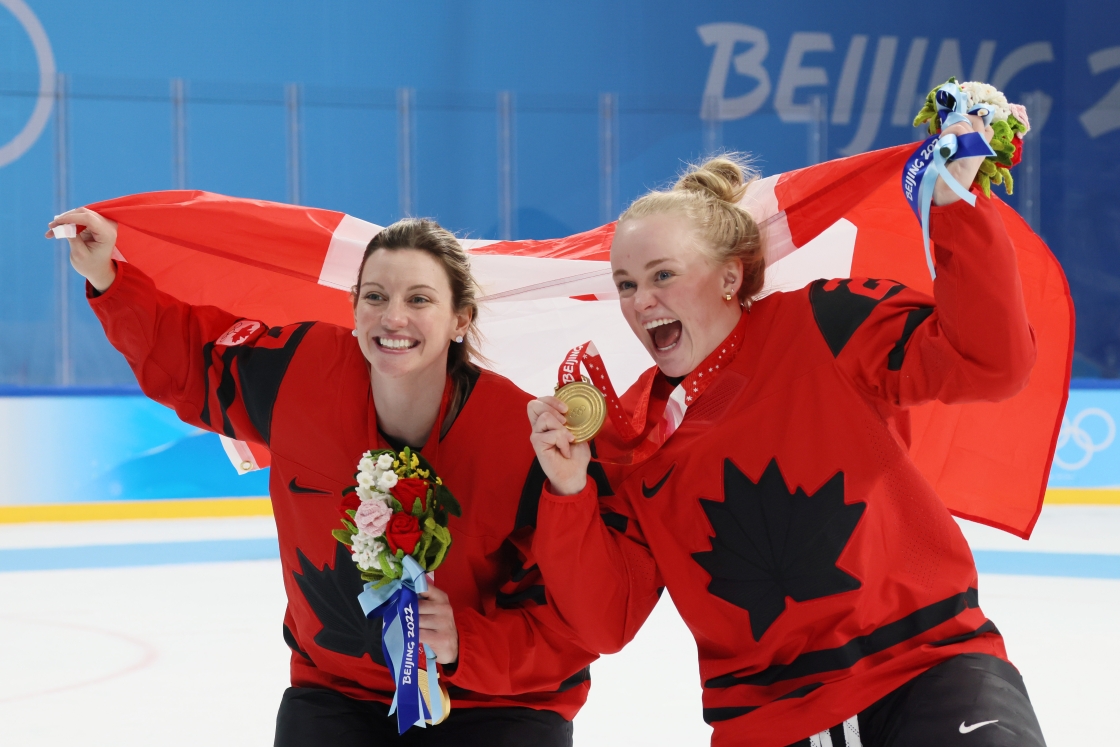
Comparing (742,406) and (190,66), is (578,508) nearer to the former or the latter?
(742,406)

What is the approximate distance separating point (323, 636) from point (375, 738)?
0.20 m

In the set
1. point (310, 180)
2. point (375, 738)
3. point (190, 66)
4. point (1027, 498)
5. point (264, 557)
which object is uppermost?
point (190, 66)

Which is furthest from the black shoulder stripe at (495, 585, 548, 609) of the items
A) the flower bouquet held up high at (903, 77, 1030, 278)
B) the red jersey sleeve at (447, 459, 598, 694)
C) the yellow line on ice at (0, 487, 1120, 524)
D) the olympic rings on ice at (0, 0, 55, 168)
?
the olympic rings on ice at (0, 0, 55, 168)

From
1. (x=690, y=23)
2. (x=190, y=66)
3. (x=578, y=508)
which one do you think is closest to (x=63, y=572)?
(x=578, y=508)

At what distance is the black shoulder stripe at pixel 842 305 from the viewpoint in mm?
1779

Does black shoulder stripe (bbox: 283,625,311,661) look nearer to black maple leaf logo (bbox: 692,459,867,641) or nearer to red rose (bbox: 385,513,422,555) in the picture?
red rose (bbox: 385,513,422,555)

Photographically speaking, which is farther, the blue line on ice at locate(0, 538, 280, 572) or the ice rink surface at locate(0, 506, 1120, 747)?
the blue line on ice at locate(0, 538, 280, 572)

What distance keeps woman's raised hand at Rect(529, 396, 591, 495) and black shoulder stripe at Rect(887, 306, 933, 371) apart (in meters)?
0.47

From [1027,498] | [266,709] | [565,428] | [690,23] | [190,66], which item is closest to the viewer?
[565,428]

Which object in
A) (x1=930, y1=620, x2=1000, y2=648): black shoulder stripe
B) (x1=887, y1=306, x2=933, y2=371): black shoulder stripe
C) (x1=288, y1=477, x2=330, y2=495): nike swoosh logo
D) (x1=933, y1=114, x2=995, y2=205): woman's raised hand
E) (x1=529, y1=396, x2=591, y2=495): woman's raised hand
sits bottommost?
(x1=930, y1=620, x2=1000, y2=648): black shoulder stripe

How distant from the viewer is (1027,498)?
218cm

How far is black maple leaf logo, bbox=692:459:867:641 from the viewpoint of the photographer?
5.81ft

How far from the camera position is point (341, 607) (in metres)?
2.05

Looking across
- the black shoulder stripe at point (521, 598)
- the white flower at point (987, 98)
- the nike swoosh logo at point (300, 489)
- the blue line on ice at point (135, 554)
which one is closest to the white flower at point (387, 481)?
the nike swoosh logo at point (300, 489)
